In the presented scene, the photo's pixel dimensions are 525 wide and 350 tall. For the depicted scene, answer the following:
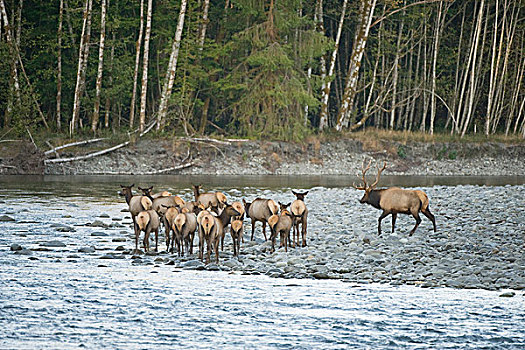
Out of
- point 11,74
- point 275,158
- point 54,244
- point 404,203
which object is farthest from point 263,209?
point 11,74

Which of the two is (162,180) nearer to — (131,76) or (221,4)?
(131,76)

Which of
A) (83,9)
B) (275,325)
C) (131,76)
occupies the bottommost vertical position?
(275,325)

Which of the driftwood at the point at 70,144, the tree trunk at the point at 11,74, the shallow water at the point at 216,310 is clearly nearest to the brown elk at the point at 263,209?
the shallow water at the point at 216,310

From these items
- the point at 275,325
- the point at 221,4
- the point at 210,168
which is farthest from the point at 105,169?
the point at 275,325

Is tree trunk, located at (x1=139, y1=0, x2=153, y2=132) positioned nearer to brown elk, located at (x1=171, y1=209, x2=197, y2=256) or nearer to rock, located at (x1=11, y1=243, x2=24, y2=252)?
rock, located at (x1=11, y1=243, x2=24, y2=252)

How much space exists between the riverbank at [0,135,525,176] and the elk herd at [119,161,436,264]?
17.7 metres

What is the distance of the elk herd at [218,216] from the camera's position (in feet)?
34.2

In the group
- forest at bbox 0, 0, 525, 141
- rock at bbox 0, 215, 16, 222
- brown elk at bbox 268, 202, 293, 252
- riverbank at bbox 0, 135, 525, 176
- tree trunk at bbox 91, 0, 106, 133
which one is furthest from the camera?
forest at bbox 0, 0, 525, 141

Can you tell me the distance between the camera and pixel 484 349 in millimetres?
6418

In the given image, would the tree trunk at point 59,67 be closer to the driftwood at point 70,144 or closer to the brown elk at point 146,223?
the driftwood at point 70,144

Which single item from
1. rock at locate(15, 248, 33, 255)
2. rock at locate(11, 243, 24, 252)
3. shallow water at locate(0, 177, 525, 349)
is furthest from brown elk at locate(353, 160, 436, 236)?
rock at locate(11, 243, 24, 252)

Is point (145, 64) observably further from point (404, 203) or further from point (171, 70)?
point (404, 203)

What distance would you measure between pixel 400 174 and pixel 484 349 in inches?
1129

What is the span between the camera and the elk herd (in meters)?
10.4
